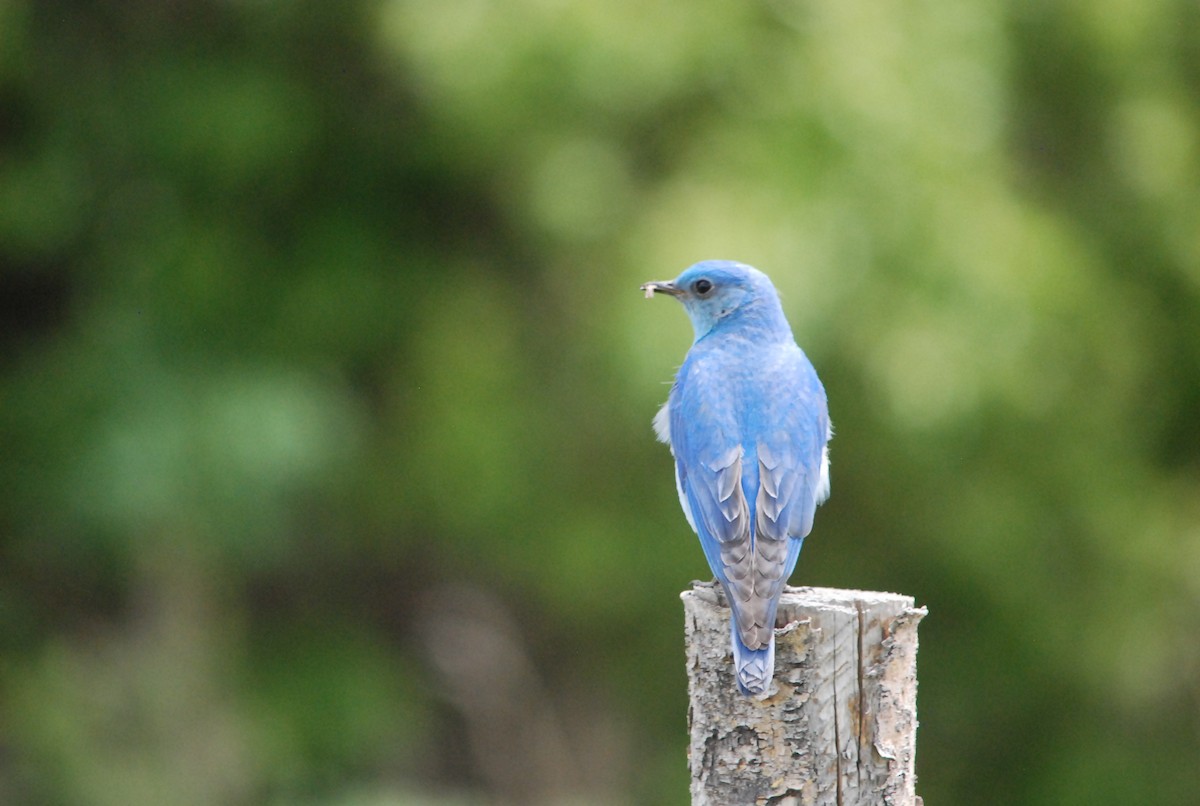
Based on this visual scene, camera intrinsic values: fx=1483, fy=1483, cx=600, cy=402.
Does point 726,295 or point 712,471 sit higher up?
point 726,295

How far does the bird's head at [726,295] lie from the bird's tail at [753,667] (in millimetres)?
2025

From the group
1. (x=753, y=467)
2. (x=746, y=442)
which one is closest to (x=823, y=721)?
(x=753, y=467)


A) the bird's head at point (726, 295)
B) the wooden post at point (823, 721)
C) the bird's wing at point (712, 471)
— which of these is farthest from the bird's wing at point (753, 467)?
the bird's head at point (726, 295)

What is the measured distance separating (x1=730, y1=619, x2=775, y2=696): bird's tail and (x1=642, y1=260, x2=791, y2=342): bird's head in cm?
203

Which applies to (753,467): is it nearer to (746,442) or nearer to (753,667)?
(746,442)

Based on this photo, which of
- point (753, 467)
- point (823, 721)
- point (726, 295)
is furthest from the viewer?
point (726, 295)


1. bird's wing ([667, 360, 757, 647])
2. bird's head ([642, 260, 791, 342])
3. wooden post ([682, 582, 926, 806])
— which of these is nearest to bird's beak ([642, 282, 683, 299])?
bird's head ([642, 260, 791, 342])

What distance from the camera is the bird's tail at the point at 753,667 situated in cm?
342

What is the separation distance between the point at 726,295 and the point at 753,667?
2.17 m

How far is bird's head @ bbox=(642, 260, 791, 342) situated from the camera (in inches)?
209

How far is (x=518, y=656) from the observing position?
9.62 metres

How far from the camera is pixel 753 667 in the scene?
11.3 ft

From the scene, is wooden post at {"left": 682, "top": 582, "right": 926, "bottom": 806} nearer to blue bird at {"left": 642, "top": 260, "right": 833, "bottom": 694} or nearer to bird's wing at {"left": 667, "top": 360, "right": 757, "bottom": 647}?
blue bird at {"left": 642, "top": 260, "right": 833, "bottom": 694}

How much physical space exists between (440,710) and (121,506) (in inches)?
105
